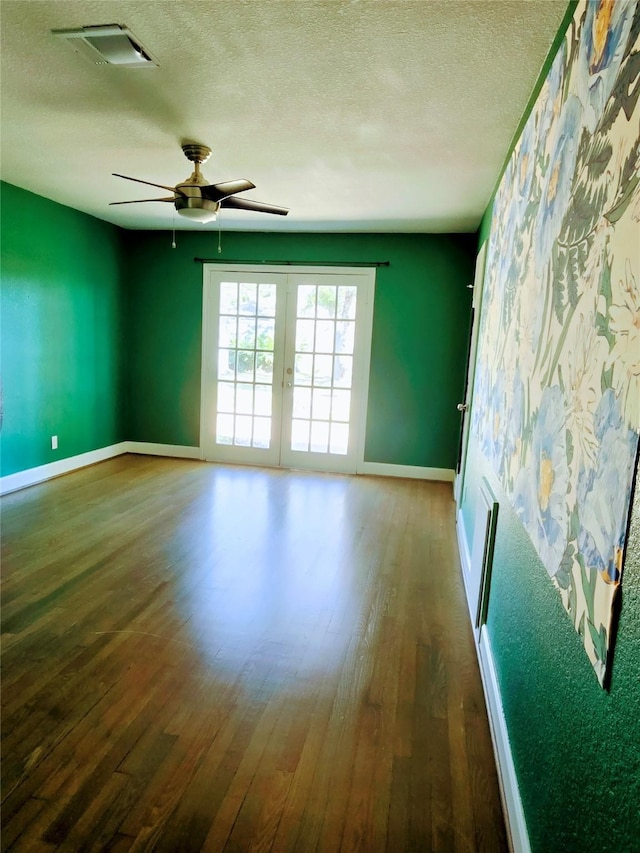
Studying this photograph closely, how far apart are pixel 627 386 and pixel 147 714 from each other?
1.87 m

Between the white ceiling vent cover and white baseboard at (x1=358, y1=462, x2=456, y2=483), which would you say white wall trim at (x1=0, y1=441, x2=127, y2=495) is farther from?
the white ceiling vent cover

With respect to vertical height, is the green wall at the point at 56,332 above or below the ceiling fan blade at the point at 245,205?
below

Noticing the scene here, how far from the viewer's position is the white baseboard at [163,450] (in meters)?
5.75

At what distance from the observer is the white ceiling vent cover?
6.07 ft

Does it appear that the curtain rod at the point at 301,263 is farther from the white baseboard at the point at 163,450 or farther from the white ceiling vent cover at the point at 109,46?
Result: the white ceiling vent cover at the point at 109,46

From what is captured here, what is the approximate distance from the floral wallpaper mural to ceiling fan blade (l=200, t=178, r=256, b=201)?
5.25 feet

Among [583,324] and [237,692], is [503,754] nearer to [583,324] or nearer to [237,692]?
[237,692]

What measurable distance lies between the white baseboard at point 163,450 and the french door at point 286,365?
21 centimetres

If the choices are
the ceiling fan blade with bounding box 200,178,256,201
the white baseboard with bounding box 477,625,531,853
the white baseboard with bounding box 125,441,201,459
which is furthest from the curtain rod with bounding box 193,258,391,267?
the white baseboard with bounding box 477,625,531,853

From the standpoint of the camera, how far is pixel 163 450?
5.83 meters

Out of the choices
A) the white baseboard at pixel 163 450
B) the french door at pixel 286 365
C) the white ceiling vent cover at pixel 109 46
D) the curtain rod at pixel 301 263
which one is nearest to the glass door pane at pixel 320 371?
the french door at pixel 286 365

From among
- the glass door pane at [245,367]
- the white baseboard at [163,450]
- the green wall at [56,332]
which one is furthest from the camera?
the white baseboard at [163,450]

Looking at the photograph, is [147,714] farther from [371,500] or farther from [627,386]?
[371,500]

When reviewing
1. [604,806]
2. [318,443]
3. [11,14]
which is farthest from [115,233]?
[604,806]
